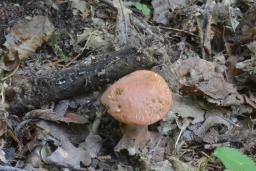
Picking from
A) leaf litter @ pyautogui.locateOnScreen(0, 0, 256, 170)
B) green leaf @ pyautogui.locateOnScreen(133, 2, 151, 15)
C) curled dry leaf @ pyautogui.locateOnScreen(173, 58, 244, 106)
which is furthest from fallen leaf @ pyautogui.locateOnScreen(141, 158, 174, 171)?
green leaf @ pyautogui.locateOnScreen(133, 2, 151, 15)

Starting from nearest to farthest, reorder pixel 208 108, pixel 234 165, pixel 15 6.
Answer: pixel 234 165
pixel 208 108
pixel 15 6

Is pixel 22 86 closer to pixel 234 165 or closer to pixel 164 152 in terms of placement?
pixel 164 152

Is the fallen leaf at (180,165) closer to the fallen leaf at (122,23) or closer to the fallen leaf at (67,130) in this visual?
the fallen leaf at (67,130)

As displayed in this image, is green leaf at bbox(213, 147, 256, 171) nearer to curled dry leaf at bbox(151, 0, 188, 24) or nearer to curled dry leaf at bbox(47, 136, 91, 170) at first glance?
curled dry leaf at bbox(47, 136, 91, 170)

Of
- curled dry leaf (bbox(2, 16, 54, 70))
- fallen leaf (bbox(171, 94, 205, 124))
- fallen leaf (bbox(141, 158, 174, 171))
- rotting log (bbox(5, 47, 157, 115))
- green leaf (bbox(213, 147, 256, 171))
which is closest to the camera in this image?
green leaf (bbox(213, 147, 256, 171))

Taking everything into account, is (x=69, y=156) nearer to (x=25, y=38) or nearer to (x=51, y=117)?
(x=51, y=117)

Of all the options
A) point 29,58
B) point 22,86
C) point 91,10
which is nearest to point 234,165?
point 22,86
